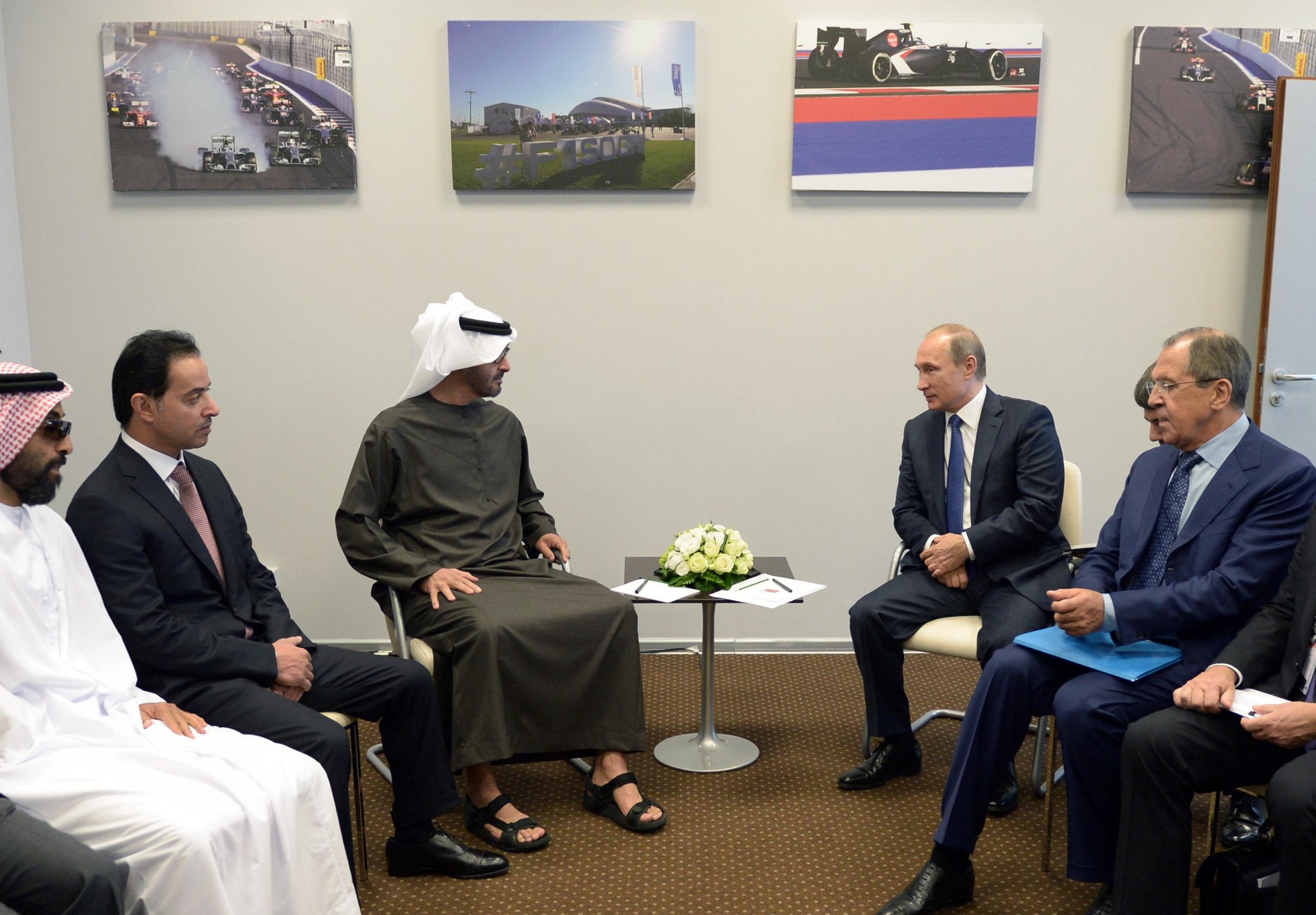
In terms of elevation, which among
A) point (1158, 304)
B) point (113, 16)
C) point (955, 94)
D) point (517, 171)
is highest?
point (113, 16)

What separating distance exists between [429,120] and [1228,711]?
3.48m

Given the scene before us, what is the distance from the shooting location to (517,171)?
4.33 meters

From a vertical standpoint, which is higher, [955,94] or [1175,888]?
[955,94]

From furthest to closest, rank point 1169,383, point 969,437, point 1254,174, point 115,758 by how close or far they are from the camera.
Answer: point 1254,174 → point 969,437 → point 1169,383 → point 115,758

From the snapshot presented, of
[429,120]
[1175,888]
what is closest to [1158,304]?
[1175,888]

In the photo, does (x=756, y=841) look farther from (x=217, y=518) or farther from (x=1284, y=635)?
(x=217, y=518)

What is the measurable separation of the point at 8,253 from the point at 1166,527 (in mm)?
4279

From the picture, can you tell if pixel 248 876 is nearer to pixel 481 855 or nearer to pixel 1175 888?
pixel 481 855

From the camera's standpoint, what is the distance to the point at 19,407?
7.25 ft

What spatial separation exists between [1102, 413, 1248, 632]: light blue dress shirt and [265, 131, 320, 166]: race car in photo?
333 centimetres

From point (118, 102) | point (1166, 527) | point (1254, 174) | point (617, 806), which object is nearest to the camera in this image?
A: point (1166, 527)

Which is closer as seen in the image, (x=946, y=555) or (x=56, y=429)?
(x=56, y=429)

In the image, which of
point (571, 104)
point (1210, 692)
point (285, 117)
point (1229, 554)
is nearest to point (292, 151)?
point (285, 117)

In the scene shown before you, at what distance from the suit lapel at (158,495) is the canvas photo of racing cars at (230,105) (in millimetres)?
2013
